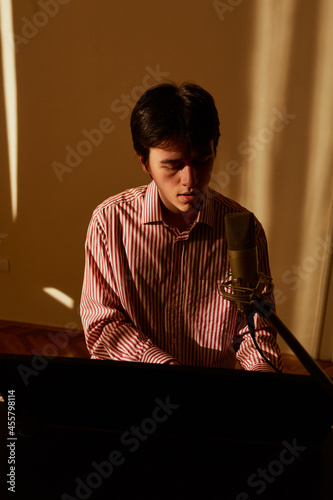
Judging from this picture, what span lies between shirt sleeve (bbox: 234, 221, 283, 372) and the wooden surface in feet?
4.69

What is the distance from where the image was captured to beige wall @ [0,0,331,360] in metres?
2.29

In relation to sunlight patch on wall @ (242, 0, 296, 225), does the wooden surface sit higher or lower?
lower

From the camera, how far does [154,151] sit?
1.13 m

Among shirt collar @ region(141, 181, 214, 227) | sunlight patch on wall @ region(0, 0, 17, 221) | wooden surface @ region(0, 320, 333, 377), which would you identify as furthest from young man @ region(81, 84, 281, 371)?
sunlight patch on wall @ region(0, 0, 17, 221)

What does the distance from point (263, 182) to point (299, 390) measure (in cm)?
199

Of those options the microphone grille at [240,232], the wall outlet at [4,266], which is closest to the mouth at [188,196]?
the microphone grille at [240,232]

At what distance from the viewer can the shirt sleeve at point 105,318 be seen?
1.14 m

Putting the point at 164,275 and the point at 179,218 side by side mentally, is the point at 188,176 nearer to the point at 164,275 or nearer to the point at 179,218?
the point at 179,218

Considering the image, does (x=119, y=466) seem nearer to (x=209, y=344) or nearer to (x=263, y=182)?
(x=209, y=344)

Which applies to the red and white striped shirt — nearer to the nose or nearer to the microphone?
the nose

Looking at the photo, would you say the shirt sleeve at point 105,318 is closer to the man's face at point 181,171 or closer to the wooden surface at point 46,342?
the man's face at point 181,171

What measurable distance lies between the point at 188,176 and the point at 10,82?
1.97 meters

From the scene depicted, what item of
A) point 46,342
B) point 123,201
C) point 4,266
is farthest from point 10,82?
point 123,201

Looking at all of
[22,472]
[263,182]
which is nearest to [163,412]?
[22,472]
